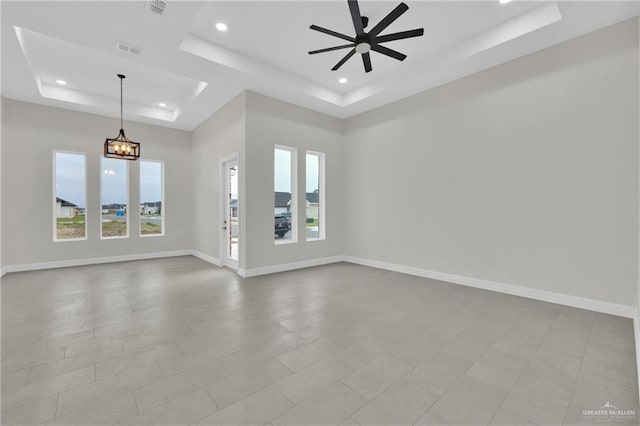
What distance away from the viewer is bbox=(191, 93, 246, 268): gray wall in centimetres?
533

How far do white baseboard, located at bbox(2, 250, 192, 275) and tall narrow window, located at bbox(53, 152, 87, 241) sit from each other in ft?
1.70

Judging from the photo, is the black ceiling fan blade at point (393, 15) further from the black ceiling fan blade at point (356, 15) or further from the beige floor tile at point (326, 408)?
the beige floor tile at point (326, 408)

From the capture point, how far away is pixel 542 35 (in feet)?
11.8

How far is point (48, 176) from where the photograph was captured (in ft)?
19.4

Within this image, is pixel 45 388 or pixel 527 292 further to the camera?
pixel 527 292

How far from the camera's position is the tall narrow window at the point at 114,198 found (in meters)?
6.65

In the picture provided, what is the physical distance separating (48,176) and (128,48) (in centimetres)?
394

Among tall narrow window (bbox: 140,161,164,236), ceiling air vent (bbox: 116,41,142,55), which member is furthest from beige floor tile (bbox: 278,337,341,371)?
tall narrow window (bbox: 140,161,164,236)

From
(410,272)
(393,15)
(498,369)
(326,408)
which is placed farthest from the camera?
(410,272)

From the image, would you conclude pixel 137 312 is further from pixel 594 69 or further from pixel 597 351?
pixel 594 69

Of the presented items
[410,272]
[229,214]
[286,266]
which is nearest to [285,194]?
[229,214]

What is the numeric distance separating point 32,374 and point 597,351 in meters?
4.68

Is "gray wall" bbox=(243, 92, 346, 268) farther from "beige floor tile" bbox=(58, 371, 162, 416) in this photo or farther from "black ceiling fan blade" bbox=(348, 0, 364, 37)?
"beige floor tile" bbox=(58, 371, 162, 416)

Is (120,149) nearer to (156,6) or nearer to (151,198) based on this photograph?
(151,198)
